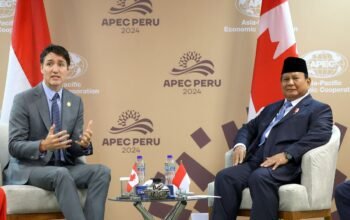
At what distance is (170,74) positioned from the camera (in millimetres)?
5527

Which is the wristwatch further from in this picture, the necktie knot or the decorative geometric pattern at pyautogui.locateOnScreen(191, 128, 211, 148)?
the necktie knot

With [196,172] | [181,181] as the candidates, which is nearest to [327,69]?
Result: [196,172]

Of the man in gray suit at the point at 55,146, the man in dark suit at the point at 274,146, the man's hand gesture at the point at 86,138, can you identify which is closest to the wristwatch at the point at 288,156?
the man in dark suit at the point at 274,146

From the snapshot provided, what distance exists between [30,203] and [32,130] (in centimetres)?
56

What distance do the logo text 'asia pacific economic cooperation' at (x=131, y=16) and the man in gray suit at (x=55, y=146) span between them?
1171 millimetres

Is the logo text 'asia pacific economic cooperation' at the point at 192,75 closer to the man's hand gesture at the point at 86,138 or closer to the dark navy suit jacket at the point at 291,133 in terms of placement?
the dark navy suit jacket at the point at 291,133

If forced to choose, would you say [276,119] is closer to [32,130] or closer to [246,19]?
[246,19]

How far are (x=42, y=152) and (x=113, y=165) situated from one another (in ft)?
4.66

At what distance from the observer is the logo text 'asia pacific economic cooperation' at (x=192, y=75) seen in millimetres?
5535

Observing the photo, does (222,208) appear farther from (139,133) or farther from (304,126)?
(139,133)

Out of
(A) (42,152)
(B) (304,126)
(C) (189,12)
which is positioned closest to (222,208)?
(B) (304,126)

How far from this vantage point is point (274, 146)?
4566mm

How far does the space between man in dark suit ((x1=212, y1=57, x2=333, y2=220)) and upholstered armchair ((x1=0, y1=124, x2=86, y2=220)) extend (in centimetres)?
118

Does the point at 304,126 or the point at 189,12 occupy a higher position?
the point at 189,12
